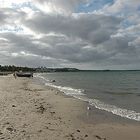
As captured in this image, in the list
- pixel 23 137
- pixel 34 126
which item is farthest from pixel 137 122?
pixel 23 137

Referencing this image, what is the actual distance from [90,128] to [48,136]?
331cm

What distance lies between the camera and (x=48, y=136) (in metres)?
11.3

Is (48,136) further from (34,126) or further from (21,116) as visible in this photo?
(21,116)

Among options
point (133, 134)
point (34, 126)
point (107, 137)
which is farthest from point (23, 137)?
point (133, 134)

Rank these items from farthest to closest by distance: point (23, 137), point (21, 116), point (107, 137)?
point (21, 116), point (107, 137), point (23, 137)

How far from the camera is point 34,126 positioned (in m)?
12.9

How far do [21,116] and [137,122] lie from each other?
6950mm

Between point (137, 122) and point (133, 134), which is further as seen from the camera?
point (137, 122)

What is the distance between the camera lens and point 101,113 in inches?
754

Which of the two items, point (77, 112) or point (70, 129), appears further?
point (77, 112)

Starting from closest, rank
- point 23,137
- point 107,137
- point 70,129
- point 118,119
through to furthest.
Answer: point 23,137, point 107,137, point 70,129, point 118,119

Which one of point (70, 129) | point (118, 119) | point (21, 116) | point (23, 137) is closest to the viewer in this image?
point (23, 137)

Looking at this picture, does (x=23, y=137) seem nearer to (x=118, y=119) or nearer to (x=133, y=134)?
(x=133, y=134)

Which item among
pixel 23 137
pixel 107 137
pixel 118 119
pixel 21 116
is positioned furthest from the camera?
pixel 118 119
